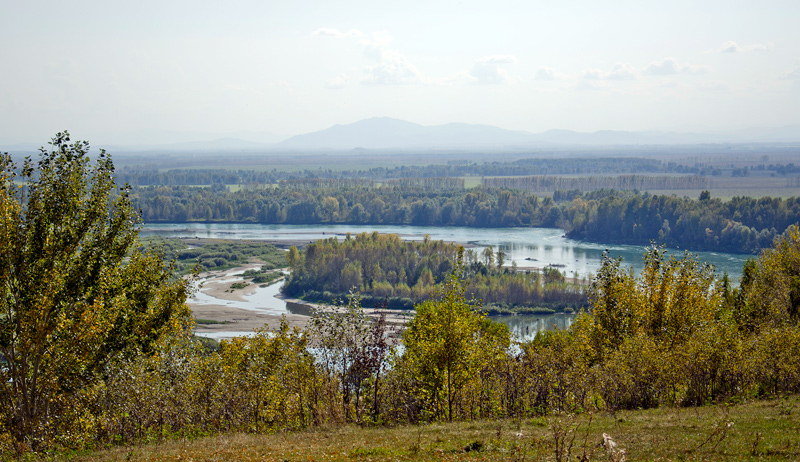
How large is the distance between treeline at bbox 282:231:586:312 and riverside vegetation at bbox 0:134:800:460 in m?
34.7

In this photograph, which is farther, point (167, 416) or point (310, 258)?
point (310, 258)

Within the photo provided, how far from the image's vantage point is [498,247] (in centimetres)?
8700

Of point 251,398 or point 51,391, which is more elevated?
point 51,391

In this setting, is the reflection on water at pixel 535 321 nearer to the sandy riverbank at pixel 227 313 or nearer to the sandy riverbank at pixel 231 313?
the sandy riverbank at pixel 231 313

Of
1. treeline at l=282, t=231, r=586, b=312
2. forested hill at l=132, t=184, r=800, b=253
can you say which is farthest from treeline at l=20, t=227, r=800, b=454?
forested hill at l=132, t=184, r=800, b=253

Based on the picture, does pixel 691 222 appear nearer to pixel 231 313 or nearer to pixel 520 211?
pixel 520 211

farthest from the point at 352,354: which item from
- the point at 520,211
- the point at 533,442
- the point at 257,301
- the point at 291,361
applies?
the point at 520,211

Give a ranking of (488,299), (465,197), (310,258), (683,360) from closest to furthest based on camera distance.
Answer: (683,360), (488,299), (310,258), (465,197)

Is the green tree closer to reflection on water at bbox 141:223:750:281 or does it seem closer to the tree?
the tree

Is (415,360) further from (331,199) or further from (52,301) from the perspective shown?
(331,199)

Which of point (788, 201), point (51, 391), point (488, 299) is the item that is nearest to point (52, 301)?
point (51, 391)

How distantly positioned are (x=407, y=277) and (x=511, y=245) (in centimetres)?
2944

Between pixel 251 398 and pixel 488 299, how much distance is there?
4425 cm

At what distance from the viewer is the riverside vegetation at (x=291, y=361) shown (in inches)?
456
